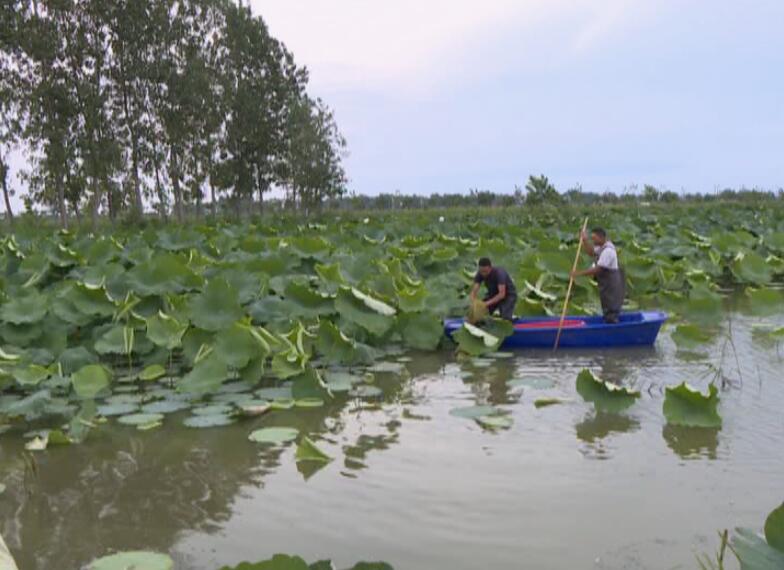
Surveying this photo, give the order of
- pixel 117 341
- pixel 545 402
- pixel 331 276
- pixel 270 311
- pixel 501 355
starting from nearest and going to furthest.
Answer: pixel 545 402 < pixel 117 341 < pixel 270 311 < pixel 501 355 < pixel 331 276

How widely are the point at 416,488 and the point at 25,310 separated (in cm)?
347

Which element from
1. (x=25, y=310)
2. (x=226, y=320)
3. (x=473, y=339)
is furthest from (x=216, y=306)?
(x=473, y=339)

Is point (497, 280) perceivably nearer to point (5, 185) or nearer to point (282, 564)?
point (282, 564)

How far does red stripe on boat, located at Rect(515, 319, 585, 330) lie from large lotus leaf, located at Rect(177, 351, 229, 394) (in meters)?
3.05

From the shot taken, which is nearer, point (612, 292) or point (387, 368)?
point (387, 368)

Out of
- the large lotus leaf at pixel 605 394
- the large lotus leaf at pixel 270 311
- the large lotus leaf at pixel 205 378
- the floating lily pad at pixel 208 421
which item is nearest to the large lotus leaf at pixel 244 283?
the large lotus leaf at pixel 270 311

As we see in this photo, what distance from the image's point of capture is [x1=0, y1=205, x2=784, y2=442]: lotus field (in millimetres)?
4848

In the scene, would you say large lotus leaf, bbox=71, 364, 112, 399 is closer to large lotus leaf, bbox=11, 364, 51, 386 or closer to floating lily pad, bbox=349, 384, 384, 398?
large lotus leaf, bbox=11, 364, 51, 386

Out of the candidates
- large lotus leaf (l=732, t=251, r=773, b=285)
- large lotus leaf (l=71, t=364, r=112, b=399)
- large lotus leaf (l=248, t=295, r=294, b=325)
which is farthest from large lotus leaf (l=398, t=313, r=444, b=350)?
large lotus leaf (l=732, t=251, r=773, b=285)

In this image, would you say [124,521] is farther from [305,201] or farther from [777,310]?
[305,201]

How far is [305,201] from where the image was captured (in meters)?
30.4

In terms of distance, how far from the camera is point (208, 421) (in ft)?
14.8

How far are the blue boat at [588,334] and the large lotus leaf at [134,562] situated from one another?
14.2 feet

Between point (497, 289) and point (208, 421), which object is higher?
point (497, 289)
